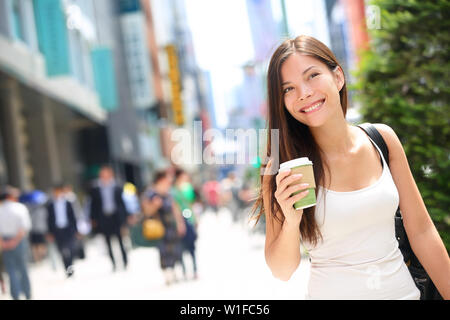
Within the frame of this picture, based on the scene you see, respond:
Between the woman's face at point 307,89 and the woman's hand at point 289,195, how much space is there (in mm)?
290

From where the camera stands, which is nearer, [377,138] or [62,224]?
[377,138]

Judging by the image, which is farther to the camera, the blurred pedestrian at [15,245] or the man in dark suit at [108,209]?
Answer: the man in dark suit at [108,209]

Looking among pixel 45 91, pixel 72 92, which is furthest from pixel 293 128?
pixel 72 92

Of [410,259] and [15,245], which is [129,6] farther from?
[410,259]

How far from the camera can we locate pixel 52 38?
16672 mm

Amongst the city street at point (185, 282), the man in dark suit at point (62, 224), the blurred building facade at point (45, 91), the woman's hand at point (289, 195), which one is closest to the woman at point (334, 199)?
the woman's hand at point (289, 195)

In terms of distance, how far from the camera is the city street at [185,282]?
7969 mm

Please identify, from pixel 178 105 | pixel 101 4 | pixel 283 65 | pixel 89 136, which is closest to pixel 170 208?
pixel 283 65

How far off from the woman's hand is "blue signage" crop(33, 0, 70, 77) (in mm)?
14941

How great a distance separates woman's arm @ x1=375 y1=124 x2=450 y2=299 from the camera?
7.90ft

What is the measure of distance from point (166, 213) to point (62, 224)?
3.27 m

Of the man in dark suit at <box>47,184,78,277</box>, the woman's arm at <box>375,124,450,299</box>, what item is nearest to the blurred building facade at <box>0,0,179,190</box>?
the man in dark suit at <box>47,184,78,277</box>

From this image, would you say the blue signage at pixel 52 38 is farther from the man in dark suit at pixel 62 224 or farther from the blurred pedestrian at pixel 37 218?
the man in dark suit at pixel 62 224
